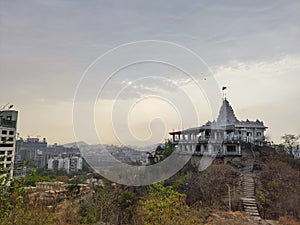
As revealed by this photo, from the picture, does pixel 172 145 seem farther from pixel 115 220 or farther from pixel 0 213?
pixel 0 213

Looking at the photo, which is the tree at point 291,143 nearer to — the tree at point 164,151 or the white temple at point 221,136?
the white temple at point 221,136

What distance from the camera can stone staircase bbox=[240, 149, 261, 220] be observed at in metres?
9.09

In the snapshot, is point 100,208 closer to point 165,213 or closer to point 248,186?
point 165,213

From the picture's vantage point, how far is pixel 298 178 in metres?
10.9

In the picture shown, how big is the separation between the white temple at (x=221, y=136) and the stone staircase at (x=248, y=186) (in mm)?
631

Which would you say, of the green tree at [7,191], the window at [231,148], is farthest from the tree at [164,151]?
the green tree at [7,191]

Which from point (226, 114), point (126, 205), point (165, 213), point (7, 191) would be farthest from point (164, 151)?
point (7, 191)

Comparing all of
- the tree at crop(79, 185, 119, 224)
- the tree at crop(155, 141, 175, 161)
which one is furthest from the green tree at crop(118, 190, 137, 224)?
the tree at crop(155, 141, 175, 161)

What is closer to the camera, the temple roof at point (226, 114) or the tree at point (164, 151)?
the tree at point (164, 151)

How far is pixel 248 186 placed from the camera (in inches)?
426

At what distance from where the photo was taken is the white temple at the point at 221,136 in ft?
48.1

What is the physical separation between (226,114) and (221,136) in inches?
177

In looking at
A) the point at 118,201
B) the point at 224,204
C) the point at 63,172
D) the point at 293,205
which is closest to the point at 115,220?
the point at 118,201

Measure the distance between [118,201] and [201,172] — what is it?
4.34m
